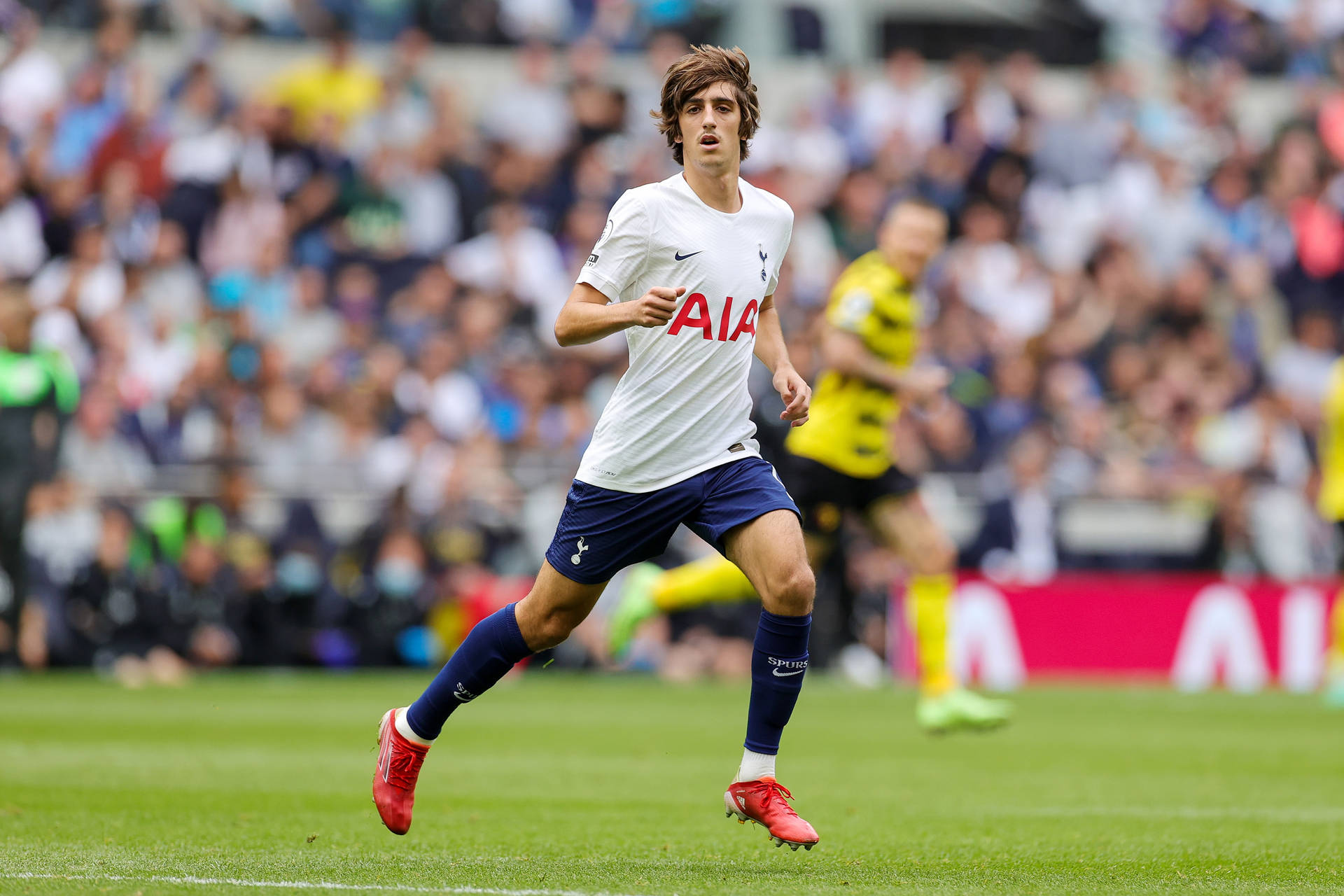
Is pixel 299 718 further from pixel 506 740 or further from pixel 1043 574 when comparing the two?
pixel 1043 574

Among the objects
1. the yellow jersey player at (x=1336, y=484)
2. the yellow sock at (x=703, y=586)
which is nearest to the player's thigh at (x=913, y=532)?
the yellow sock at (x=703, y=586)

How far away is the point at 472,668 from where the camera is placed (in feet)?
20.0

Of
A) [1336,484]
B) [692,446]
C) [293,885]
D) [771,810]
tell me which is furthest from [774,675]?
[1336,484]

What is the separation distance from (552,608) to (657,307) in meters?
1.18

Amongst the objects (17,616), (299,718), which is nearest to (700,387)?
(299,718)

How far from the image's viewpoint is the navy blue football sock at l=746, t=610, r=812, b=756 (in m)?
6.00

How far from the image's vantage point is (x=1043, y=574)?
1689 centimetres

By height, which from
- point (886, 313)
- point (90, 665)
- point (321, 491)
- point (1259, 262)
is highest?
point (1259, 262)

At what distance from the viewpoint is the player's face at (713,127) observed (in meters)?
5.87

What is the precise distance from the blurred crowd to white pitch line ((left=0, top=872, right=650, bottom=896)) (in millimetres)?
10287

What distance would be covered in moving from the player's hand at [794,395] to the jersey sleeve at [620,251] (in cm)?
60

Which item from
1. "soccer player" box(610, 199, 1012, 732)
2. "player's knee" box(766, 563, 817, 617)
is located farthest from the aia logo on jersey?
"soccer player" box(610, 199, 1012, 732)

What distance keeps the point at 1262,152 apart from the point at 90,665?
47.4 feet

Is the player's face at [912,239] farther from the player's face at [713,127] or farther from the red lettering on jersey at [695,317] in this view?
the red lettering on jersey at [695,317]
